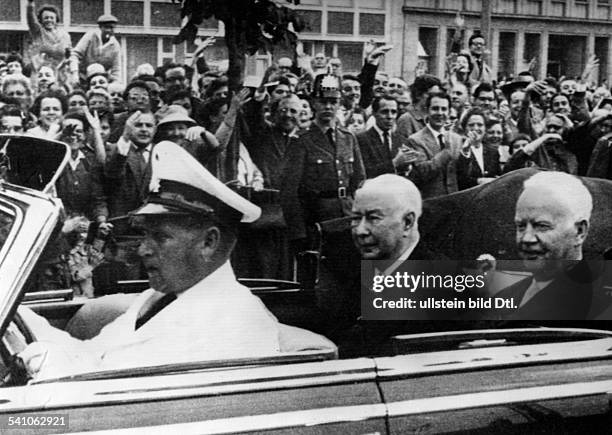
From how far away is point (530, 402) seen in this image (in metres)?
3.35

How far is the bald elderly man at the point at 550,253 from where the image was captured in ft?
11.0

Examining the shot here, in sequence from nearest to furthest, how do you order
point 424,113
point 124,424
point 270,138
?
point 124,424, point 270,138, point 424,113

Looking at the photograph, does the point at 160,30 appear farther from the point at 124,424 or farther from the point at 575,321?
the point at 575,321

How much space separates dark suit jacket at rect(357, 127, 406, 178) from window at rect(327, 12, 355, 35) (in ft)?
1.30

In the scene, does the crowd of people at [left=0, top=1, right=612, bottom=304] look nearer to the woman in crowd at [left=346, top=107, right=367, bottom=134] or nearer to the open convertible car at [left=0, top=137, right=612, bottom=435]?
the woman in crowd at [left=346, top=107, right=367, bottom=134]

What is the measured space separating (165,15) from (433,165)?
118 cm

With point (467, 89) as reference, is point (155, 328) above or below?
below

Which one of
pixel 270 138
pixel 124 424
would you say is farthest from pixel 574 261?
pixel 124 424

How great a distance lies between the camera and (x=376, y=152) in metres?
3.33

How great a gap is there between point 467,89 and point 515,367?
1.14 m

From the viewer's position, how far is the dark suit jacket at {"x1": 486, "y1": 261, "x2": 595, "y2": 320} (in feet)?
11.0

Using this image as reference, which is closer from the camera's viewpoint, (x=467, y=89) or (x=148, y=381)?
(x=148, y=381)

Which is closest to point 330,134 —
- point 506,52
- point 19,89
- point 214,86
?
point 214,86

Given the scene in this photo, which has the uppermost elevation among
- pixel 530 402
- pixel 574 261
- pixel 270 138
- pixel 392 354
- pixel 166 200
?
pixel 270 138
